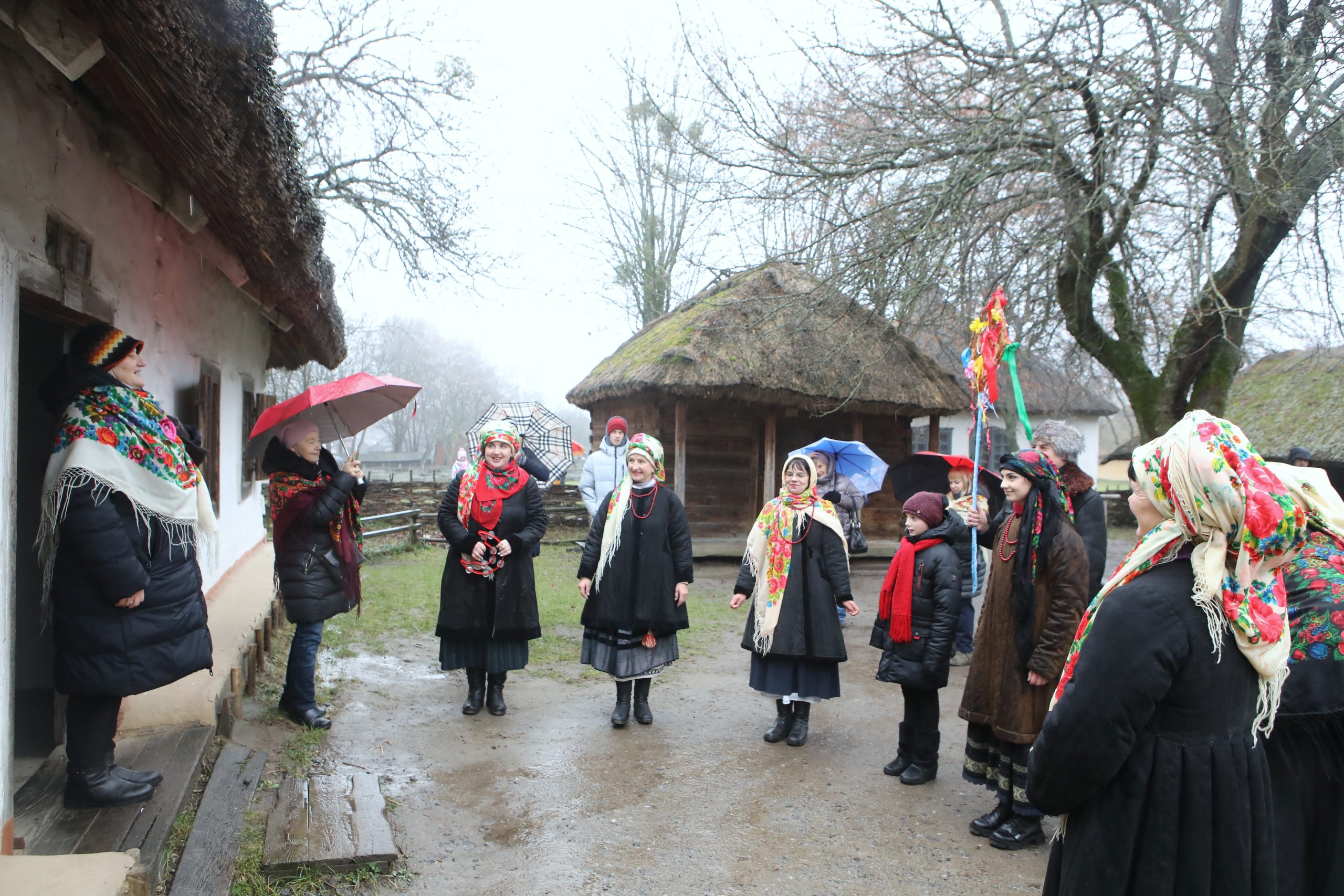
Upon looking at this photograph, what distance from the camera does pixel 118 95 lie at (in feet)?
10.6

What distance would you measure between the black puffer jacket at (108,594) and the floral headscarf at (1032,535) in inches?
126

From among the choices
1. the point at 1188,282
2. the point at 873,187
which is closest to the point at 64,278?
the point at 873,187

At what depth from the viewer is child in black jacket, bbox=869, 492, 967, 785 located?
414cm

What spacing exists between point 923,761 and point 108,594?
363 centimetres

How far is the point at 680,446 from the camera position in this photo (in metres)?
12.6

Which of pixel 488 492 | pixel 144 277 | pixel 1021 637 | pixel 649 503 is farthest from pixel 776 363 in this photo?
pixel 1021 637

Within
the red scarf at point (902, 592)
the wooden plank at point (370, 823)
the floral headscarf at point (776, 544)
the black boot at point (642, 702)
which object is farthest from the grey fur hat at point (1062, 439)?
the wooden plank at point (370, 823)

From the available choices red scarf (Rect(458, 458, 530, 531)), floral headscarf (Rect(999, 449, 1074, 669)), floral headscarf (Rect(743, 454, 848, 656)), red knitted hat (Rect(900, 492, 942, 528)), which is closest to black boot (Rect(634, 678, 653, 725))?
floral headscarf (Rect(743, 454, 848, 656))

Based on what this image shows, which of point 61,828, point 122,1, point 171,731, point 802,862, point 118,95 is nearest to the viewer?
point 122,1

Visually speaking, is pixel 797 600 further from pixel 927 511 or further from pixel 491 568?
pixel 491 568

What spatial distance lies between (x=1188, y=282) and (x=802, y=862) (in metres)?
7.96

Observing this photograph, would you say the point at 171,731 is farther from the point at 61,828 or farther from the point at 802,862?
the point at 802,862

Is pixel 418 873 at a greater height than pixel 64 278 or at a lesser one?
lesser

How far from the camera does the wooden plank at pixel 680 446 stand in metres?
12.5
